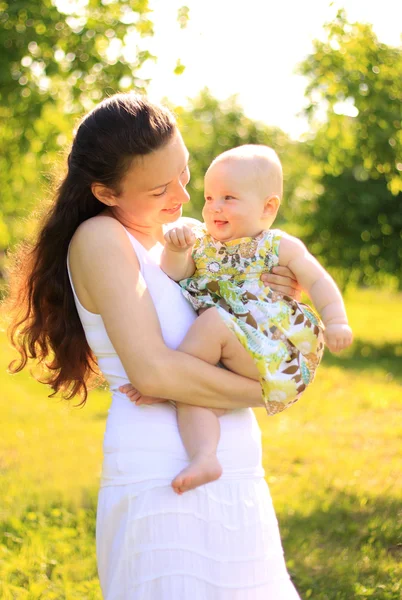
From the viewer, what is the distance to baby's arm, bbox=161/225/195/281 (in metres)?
2.34

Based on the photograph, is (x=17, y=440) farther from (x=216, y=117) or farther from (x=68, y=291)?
(x=216, y=117)

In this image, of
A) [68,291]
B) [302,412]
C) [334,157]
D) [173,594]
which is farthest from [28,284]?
[302,412]

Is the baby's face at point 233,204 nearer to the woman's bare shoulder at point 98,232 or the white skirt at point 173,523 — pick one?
Answer: the woman's bare shoulder at point 98,232

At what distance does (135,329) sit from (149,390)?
16cm

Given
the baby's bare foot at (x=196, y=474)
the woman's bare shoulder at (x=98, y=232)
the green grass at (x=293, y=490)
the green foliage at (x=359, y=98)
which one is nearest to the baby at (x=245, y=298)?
the baby's bare foot at (x=196, y=474)

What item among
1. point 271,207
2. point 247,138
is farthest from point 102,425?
point 247,138

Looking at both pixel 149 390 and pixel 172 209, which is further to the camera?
pixel 172 209

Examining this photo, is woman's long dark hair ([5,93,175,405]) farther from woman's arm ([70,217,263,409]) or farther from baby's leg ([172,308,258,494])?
baby's leg ([172,308,258,494])

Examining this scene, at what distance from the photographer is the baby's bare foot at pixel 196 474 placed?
2.10 metres

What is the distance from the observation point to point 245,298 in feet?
7.83

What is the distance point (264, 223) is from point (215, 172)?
0.73 feet

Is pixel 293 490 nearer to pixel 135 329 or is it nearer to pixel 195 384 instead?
pixel 195 384

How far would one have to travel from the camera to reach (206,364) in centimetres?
Result: 220

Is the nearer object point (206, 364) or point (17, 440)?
point (206, 364)
